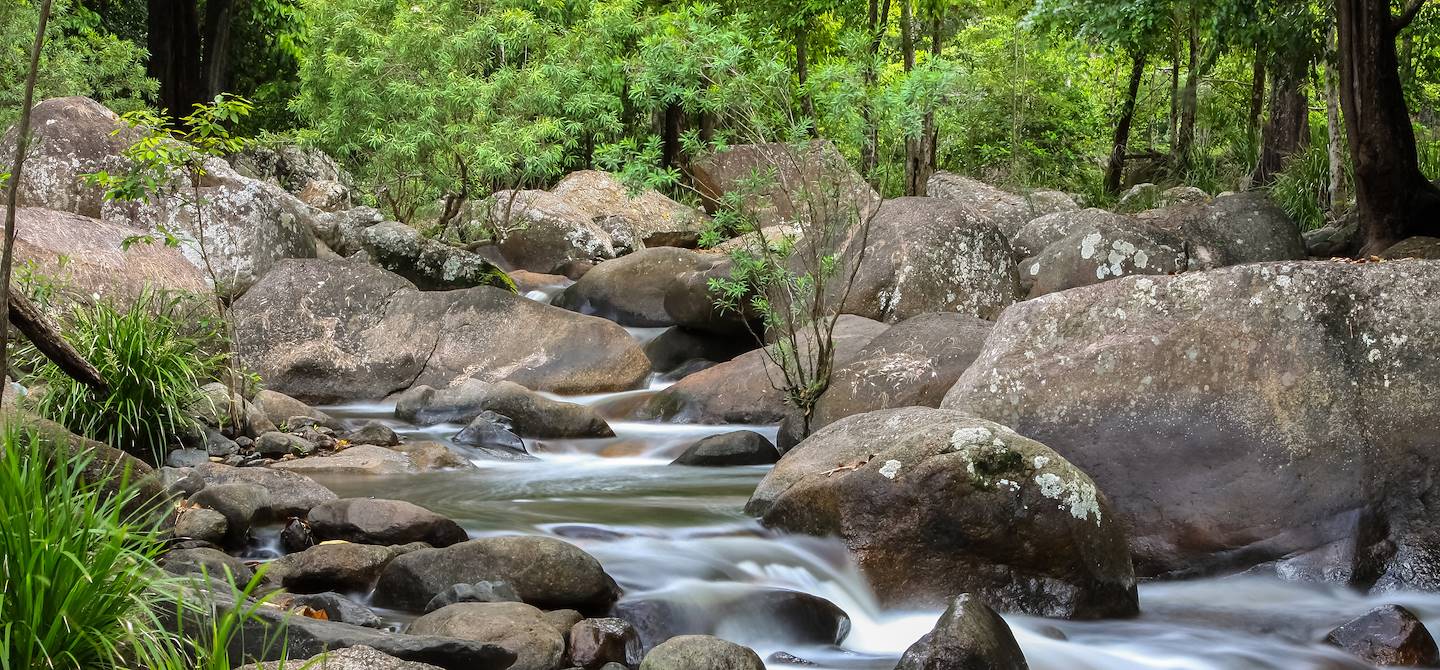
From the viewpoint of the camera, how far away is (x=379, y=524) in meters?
6.35

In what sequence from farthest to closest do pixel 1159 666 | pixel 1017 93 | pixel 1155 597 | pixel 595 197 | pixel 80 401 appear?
pixel 1017 93 → pixel 595 197 → pixel 80 401 → pixel 1155 597 → pixel 1159 666

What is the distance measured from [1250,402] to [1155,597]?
1.22 meters

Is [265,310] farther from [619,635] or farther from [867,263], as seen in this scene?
[619,635]

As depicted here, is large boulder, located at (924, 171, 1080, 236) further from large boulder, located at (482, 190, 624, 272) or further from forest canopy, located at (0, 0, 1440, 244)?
large boulder, located at (482, 190, 624, 272)

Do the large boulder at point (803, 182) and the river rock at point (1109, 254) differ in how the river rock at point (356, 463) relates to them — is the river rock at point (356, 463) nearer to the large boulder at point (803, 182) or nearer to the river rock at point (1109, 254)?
the large boulder at point (803, 182)

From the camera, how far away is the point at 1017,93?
877 inches

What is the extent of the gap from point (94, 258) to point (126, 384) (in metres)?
2.41

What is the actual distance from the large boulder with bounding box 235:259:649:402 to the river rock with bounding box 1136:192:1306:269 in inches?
242

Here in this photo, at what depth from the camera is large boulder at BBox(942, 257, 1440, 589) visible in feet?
20.7

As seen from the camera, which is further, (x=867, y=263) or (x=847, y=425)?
(x=867, y=263)

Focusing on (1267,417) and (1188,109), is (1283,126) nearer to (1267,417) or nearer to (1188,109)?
(1188,109)

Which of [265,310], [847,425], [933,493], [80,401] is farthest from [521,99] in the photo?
[933,493]

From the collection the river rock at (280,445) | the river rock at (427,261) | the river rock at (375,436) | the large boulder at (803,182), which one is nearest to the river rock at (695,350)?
the river rock at (427,261)

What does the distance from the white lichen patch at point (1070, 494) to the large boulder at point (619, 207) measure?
13795 mm
